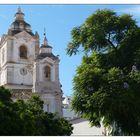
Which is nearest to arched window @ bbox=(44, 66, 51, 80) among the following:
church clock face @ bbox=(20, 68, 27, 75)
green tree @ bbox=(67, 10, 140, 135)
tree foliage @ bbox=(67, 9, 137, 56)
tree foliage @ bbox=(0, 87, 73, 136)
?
church clock face @ bbox=(20, 68, 27, 75)

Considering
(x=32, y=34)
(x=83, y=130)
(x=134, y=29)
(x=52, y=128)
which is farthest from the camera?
(x=32, y=34)

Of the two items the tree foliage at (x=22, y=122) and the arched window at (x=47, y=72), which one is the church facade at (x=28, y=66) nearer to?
the arched window at (x=47, y=72)

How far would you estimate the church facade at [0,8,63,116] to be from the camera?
3606cm

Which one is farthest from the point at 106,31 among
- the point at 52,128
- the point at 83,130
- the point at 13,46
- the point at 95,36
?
Result: the point at 13,46

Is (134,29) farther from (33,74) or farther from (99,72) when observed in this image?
(33,74)

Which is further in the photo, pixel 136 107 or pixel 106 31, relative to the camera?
pixel 106 31

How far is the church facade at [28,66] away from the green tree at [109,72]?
15.6 m

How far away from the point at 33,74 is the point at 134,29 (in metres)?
18.7

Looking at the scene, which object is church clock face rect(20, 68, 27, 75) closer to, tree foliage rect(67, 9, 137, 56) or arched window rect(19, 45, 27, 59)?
arched window rect(19, 45, 27, 59)

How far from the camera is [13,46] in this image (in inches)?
1502

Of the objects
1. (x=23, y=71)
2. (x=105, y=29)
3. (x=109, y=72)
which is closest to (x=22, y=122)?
(x=109, y=72)

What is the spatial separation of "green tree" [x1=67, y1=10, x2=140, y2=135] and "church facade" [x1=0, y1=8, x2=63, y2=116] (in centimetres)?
1556

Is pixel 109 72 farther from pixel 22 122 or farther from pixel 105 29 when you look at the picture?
pixel 22 122

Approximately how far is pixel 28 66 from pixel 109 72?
20.5 metres
